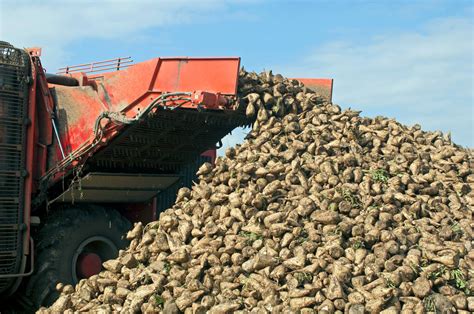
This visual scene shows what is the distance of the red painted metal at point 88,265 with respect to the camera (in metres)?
8.38

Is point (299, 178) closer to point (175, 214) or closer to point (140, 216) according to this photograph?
point (175, 214)

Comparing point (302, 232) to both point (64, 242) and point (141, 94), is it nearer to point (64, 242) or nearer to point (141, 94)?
point (141, 94)

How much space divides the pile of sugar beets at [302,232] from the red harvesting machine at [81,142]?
2.08 ft

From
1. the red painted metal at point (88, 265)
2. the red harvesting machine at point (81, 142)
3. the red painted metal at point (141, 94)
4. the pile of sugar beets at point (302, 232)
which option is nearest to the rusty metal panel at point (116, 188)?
the red harvesting machine at point (81, 142)

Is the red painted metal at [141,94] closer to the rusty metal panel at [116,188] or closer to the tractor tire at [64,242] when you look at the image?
the rusty metal panel at [116,188]

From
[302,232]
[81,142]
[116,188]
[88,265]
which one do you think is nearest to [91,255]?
[88,265]

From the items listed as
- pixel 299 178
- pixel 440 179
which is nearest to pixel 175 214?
pixel 299 178

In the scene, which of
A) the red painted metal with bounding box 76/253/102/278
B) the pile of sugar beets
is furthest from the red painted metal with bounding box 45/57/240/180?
the red painted metal with bounding box 76/253/102/278

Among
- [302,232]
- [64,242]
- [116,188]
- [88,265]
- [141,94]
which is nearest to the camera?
[302,232]

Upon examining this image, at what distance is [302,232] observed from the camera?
6891 mm

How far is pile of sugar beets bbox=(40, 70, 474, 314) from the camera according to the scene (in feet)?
20.5

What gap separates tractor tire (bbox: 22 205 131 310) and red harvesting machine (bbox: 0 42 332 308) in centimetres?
1

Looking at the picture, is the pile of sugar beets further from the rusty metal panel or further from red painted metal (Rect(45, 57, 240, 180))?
the rusty metal panel

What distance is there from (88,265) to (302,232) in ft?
9.78
